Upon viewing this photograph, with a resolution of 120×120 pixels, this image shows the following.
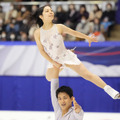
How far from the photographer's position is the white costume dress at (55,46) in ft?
8.72

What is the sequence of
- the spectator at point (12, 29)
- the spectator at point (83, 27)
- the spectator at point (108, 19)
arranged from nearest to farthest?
the spectator at point (83, 27)
the spectator at point (12, 29)
the spectator at point (108, 19)

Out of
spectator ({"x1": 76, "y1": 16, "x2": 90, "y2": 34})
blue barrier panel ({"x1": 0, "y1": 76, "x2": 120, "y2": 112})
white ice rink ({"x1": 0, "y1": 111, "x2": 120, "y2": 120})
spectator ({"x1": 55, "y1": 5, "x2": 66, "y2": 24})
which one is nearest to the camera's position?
white ice rink ({"x1": 0, "y1": 111, "x2": 120, "y2": 120})

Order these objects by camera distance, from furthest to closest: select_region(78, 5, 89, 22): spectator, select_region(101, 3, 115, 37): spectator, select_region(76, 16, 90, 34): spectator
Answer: select_region(78, 5, 89, 22): spectator
select_region(101, 3, 115, 37): spectator
select_region(76, 16, 90, 34): spectator

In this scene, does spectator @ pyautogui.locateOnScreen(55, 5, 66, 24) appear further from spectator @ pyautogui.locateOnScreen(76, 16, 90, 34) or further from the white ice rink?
the white ice rink

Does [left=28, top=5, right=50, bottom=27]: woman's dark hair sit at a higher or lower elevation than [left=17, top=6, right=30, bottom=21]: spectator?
lower

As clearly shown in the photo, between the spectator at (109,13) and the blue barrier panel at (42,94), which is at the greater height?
the spectator at (109,13)

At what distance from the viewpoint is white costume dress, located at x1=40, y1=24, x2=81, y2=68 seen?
2.66 metres

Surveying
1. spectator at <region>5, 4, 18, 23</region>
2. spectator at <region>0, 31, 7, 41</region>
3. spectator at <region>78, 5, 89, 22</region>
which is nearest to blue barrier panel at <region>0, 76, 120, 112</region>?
spectator at <region>0, 31, 7, 41</region>

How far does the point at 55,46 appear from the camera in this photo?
2.65m

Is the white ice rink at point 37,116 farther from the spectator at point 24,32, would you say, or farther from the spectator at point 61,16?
the spectator at point 61,16

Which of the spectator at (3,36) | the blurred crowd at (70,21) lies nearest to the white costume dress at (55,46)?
the blurred crowd at (70,21)

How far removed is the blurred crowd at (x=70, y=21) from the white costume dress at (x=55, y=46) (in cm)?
378

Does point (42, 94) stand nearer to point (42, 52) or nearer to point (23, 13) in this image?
point (42, 52)

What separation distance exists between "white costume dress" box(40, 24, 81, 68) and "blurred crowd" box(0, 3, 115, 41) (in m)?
3.78
